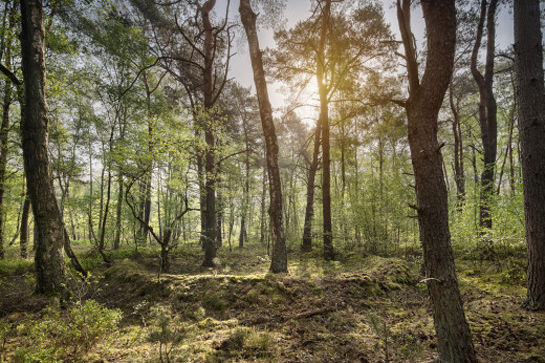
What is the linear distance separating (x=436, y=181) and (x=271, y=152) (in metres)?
4.05

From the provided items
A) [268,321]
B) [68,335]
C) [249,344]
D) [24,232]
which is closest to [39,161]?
[68,335]

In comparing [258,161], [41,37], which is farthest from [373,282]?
[258,161]

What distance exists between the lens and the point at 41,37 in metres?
4.18

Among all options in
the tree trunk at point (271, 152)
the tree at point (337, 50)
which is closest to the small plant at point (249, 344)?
the tree trunk at point (271, 152)

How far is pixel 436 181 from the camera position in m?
2.20

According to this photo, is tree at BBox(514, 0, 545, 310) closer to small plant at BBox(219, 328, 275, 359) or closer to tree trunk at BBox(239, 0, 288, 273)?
small plant at BBox(219, 328, 275, 359)

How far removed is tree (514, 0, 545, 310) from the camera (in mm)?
3223

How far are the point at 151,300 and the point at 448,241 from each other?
188 inches

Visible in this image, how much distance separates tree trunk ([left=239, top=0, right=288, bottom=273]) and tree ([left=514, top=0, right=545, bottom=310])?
Result: 424 centimetres

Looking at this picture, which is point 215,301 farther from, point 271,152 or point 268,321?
point 271,152

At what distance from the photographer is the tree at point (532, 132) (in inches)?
127

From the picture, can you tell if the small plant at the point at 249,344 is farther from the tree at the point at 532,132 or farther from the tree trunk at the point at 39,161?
the tree at the point at 532,132

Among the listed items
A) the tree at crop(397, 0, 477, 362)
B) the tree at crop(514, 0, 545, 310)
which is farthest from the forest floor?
the tree at crop(514, 0, 545, 310)

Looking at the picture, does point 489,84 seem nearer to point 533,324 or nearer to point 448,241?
point 533,324
